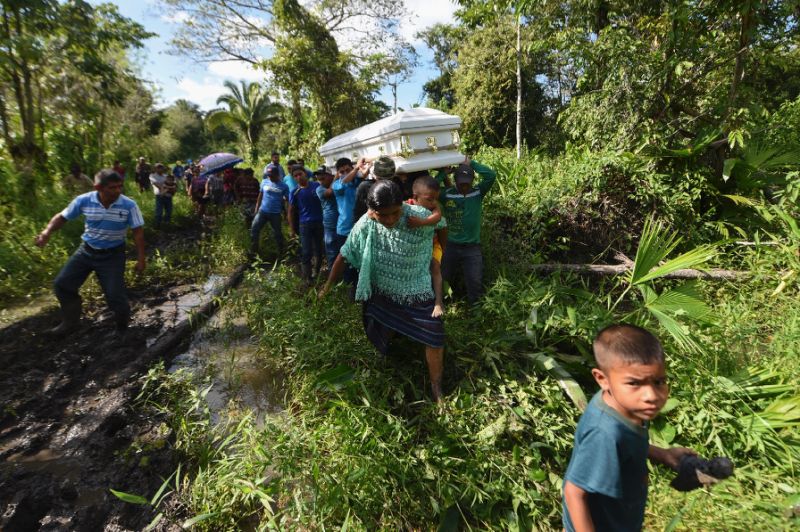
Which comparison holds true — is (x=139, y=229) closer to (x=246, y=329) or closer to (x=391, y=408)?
(x=246, y=329)

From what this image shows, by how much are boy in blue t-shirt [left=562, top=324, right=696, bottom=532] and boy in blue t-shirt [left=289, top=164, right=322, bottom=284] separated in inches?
158

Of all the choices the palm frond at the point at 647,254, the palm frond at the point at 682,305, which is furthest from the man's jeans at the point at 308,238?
the palm frond at the point at 682,305

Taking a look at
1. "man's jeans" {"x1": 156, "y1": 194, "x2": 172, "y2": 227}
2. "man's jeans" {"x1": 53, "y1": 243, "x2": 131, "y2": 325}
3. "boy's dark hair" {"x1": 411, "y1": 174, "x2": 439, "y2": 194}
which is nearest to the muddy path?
"man's jeans" {"x1": 53, "y1": 243, "x2": 131, "y2": 325}

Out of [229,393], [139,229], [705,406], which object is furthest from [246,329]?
[705,406]

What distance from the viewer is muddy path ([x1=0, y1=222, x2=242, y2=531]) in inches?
79.8

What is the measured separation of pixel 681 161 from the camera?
477 cm

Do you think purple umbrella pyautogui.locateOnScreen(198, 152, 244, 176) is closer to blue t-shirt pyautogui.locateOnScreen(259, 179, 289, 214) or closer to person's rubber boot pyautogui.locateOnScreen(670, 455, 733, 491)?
blue t-shirt pyautogui.locateOnScreen(259, 179, 289, 214)

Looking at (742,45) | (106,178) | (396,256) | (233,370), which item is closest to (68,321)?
(106,178)

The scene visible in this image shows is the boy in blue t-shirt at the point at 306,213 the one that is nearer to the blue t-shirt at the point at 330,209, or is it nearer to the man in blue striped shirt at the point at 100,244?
the blue t-shirt at the point at 330,209

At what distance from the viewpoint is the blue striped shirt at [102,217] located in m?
3.36

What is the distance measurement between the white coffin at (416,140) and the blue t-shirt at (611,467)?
2.89 metres

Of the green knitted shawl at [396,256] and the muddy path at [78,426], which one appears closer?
the muddy path at [78,426]

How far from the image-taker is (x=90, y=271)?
11.8ft

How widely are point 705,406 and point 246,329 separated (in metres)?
3.85
